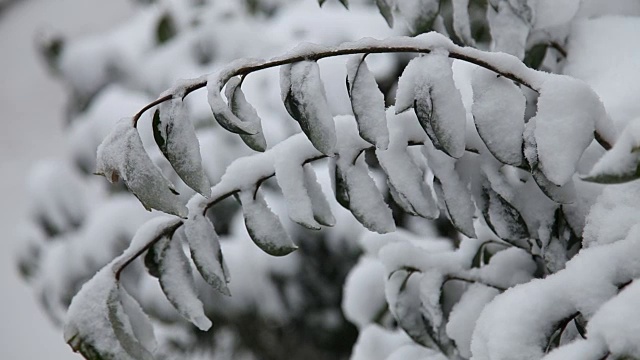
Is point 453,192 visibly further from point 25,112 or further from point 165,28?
point 25,112

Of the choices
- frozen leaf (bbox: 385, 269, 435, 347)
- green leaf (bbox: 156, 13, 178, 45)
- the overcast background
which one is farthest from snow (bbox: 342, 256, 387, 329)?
the overcast background

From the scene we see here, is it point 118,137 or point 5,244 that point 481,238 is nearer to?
point 118,137

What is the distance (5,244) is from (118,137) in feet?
10.0

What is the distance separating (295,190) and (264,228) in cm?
4

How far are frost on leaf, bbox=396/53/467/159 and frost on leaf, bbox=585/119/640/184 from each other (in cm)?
10

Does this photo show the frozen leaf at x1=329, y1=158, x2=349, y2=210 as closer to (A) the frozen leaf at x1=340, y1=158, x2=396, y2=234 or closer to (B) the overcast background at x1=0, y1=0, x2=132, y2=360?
(A) the frozen leaf at x1=340, y1=158, x2=396, y2=234

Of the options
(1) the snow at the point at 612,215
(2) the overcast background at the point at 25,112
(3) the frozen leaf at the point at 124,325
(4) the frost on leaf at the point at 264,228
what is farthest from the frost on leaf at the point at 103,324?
(2) the overcast background at the point at 25,112

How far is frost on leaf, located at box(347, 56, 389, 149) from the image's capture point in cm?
53

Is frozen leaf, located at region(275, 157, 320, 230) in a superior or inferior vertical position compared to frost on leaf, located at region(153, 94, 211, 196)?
inferior

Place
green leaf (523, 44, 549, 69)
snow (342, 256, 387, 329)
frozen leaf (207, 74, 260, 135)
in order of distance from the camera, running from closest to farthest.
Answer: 1. frozen leaf (207, 74, 260, 135)
2. green leaf (523, 44, 549, 69)
3. snow (342, 256, 387, 329)

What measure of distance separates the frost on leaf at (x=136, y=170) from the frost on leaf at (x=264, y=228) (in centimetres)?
8

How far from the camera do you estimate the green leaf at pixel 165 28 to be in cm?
192

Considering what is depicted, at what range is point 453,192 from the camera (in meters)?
0.59

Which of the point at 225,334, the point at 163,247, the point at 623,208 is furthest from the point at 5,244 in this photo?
the point at 623,208
